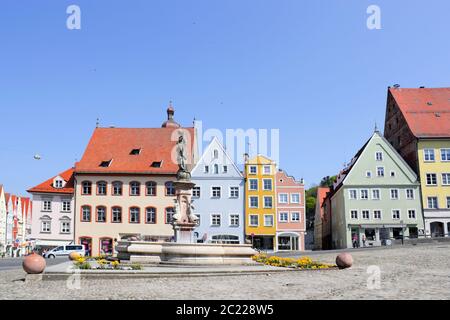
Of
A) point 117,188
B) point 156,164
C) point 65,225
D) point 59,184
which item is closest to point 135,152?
point 156,164

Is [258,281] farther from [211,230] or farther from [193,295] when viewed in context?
[211,230]

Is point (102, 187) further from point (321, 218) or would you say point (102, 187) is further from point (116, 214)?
point (321, 218)

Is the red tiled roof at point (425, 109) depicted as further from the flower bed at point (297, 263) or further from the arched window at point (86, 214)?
the flower bed at point (297, 263)

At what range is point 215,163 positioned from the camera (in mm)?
55250

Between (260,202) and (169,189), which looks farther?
(260,202)

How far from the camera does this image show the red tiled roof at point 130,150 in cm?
5203

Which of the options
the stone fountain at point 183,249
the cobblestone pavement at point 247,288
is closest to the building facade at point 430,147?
the stone fountain at point 183,249

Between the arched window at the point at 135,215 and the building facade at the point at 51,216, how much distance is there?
628cm

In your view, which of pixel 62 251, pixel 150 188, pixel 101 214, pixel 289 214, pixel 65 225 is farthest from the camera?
pixel 289 214

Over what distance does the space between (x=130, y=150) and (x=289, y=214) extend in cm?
1935

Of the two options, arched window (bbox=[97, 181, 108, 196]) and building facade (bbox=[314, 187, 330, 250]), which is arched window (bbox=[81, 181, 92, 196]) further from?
building facade (bbox=[314, 187, 330, 250])

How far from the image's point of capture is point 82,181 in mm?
51750
